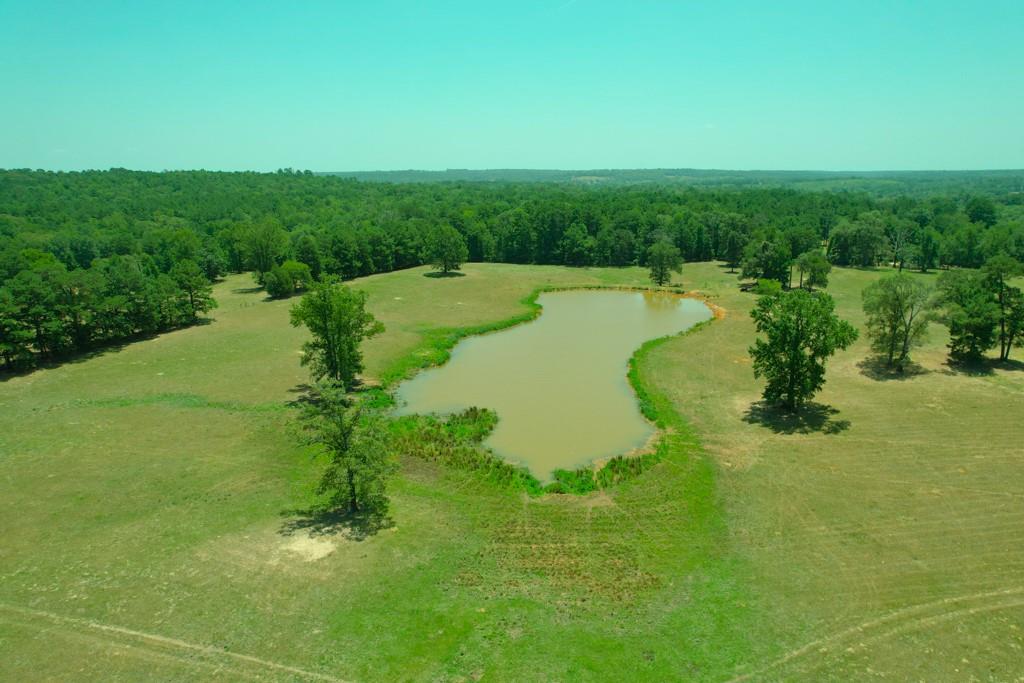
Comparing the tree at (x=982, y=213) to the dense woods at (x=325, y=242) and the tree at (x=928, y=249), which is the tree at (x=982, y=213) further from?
the tree at (x=928, y=249)

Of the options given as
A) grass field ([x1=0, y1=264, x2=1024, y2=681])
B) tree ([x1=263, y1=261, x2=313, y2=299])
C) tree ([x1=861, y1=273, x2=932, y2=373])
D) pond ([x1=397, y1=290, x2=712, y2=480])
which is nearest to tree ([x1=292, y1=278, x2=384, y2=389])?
pond ([x1=397, y1=290, x2=712, y2=480])

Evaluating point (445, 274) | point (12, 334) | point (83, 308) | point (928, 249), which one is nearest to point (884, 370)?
point (445, 274)

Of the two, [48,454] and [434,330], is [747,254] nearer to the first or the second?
[434,330]

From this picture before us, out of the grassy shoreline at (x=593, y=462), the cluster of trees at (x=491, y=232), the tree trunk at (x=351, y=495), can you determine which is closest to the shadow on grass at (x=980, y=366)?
the grassy shoreline at (x=593, y=462)

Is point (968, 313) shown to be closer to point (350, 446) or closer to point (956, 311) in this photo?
point (956, 311)

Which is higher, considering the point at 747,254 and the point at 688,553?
the point at 747,254

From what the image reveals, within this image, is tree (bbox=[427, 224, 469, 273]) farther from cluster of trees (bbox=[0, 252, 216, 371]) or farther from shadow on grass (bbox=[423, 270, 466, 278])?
cluster of trees (bbox=[0, 252, 216, 371])

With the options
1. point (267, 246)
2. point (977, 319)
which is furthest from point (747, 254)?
point (267, 246)
